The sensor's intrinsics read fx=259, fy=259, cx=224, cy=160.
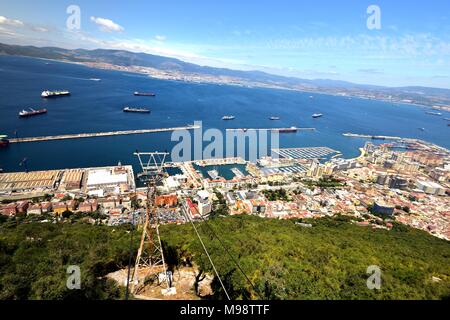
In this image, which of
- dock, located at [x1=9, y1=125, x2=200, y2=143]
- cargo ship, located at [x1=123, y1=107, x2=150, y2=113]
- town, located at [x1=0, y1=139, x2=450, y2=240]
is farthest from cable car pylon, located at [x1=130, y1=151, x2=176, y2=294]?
cargo ship, located at [x1=123, y1=107, x2=150, y2=113]

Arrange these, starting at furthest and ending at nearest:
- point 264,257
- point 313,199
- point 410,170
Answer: point 410,170 → point 313,199 → point 264,257

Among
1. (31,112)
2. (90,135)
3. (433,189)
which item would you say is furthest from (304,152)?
(31,112)

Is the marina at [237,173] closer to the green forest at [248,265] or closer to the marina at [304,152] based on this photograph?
the marina at [304,152]

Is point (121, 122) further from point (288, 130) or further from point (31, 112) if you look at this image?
point (288, 130)

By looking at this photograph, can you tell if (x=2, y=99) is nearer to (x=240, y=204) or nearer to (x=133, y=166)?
(x=133, y=166)
